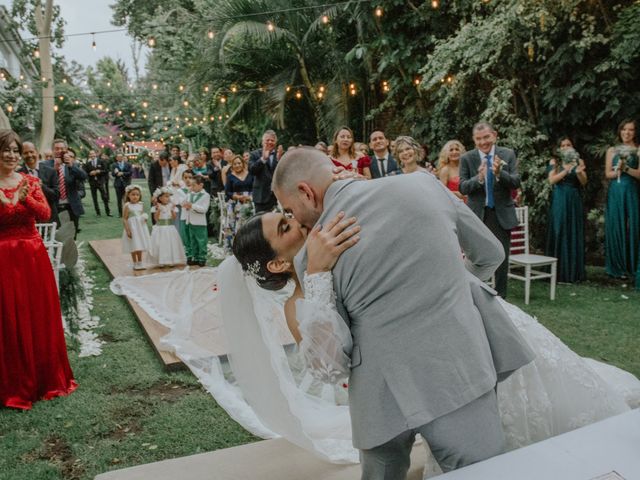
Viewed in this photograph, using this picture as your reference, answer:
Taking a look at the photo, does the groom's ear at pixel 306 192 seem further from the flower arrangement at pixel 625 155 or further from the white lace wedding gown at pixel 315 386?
the flower arrangement at pixel 625 155

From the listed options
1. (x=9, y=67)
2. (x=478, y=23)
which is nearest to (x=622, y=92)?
(x=478, y=23)

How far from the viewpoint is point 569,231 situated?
7.29m

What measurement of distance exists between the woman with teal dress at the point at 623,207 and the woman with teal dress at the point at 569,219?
364mm

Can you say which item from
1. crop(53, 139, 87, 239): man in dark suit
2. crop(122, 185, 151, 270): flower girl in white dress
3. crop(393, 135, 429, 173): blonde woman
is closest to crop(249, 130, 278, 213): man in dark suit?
crop(122, 185, 151, 270): flower girl in white dress

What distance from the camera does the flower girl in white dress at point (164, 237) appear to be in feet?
28.6

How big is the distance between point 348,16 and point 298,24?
4.52 ft

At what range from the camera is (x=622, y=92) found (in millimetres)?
7707

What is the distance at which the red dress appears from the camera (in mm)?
3982

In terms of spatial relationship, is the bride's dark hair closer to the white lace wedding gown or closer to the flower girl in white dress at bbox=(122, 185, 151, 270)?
the white lace wedding gown

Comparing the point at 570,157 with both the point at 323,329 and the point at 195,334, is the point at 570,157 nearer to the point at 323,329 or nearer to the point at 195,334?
the point at 195,334

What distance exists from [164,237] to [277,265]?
6981mm

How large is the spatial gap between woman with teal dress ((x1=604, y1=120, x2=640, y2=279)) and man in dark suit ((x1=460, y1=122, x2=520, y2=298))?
2.02 metres

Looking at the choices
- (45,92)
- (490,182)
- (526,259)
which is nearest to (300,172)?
(490,182)

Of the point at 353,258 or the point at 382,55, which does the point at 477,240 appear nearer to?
the point at 353,258
